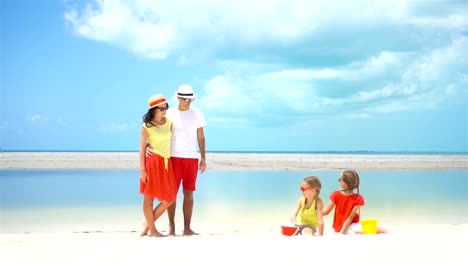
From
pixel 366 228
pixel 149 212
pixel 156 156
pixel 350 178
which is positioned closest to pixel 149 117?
pixel 156 156

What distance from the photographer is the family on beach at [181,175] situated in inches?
218

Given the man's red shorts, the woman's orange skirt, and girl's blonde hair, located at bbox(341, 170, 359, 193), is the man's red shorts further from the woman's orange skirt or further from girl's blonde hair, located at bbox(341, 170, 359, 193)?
girl's blonde hair, located at bbox(341, 170, 359, 193)

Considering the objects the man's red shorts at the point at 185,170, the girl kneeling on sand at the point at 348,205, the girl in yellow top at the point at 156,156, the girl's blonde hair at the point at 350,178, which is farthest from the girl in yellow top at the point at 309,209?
the girl in yellow top at the point at 156,156

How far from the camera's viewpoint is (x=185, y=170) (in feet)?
19.0

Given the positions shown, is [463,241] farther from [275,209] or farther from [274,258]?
[275,209]

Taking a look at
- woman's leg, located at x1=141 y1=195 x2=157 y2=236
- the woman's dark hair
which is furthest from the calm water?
the woman's dark hair

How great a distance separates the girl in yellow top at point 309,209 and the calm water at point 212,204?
64.1 inches

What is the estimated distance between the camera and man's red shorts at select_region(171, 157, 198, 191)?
5.73 m

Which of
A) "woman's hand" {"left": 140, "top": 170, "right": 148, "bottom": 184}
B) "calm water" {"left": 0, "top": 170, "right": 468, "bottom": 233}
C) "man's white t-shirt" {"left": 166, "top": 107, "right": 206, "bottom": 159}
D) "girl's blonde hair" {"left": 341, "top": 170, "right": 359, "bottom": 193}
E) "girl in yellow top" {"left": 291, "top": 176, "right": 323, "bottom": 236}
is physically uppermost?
"man's white t-shirt" {"left": 166, "top": 107, "right": 206, "bottom": 159}

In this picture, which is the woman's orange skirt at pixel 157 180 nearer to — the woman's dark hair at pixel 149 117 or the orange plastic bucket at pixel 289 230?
the woman's dark hair at pixel 149 117

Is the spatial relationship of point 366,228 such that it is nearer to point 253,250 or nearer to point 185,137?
point 253,250

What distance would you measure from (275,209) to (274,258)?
4.66 metres

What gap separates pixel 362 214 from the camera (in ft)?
27.9

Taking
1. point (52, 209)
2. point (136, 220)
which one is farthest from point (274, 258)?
point (52, 209)
